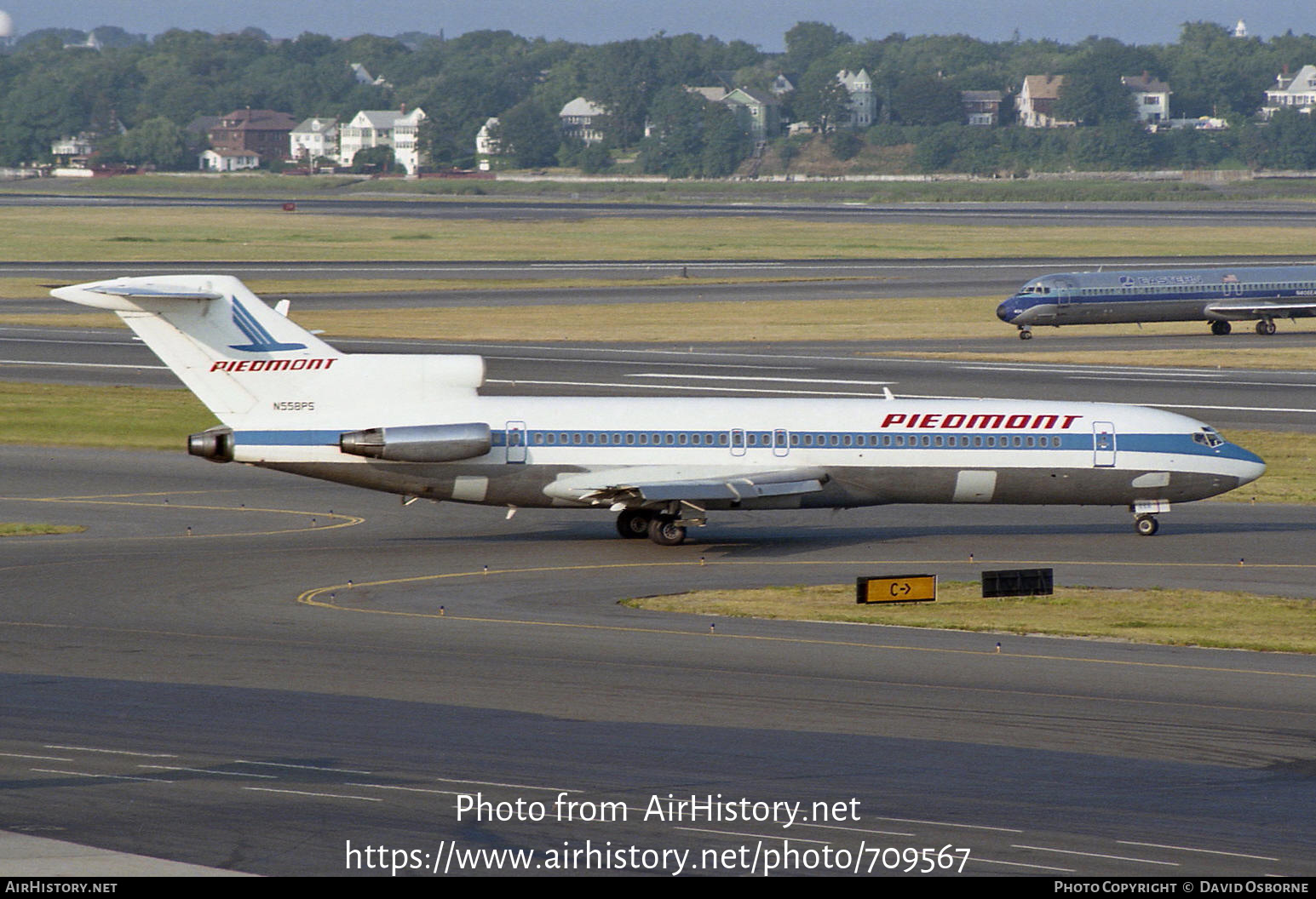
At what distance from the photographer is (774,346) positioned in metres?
79.1

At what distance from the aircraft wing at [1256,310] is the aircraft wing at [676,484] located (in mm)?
51378

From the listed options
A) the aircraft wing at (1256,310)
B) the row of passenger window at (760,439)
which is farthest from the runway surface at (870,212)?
the row of passenger window at (760,439)

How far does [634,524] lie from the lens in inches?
1578

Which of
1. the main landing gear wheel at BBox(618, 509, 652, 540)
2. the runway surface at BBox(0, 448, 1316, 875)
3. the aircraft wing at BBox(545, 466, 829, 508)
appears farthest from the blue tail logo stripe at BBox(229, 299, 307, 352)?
the main landing gear wheel at BBox(618, 509, 652, 540)

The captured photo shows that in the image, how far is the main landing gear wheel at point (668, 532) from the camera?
3916 cm

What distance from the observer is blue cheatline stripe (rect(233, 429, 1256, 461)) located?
3788 centimetres

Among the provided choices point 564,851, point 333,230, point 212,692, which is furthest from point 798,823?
point 333,230

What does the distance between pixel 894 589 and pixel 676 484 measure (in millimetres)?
7165

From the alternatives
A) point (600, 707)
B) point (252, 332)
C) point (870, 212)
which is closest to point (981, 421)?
point (252, 332)

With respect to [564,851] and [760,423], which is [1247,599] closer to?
[760,423]

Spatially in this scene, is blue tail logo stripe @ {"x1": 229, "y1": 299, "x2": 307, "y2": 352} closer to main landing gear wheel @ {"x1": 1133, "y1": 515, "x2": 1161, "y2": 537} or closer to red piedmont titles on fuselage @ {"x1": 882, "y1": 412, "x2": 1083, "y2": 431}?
red piedmont titles on fuselage @ {"x1": 882, "y1": 412, "x2": 1083, "y2": 431}

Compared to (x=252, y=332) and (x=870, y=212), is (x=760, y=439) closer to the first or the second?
(x=252, y=332)

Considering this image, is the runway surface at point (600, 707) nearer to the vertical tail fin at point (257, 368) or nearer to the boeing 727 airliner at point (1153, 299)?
the vertical tail fin at point (257, 368)
